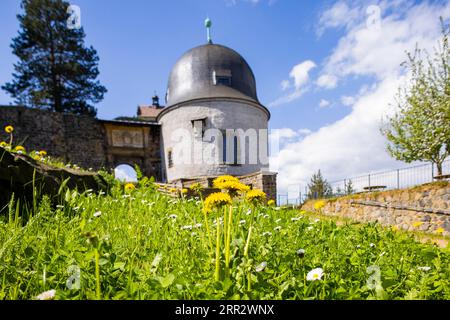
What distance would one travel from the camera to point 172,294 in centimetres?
142

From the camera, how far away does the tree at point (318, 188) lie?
18.5 meters

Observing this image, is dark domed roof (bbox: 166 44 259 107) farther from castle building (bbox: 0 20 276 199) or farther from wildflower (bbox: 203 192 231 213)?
wildflower (bbox: 203 192 231 213)

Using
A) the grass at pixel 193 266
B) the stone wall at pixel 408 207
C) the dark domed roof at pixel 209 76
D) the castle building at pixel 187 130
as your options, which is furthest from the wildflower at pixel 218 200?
the dark domed roof at pixel 209 76

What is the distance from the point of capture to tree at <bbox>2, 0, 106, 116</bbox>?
22734 mm

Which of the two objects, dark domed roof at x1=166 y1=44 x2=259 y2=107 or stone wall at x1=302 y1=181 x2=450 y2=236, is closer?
stone wall at x1=302 y1=181 x2=450 y2=236

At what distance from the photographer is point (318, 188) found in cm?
2084

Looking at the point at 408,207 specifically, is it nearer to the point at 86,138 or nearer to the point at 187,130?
the point at 187,130

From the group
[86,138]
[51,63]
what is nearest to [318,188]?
[86,138]

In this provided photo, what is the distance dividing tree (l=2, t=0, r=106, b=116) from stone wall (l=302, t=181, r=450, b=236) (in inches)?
917

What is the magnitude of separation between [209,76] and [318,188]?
11971mm

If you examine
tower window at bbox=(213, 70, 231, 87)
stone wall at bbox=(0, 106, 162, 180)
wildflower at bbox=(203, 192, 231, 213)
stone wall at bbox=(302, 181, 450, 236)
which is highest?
tower window at bbox=(213, 70, 231, 87)

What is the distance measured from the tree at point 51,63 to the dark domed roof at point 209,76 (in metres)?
9.04

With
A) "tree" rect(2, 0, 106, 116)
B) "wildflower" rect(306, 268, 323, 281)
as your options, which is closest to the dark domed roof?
"tree" rect(2, 0, 106, 116)
